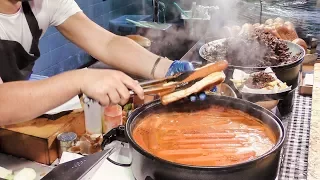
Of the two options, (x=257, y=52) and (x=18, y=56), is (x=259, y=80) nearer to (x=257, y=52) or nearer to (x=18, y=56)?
(x=257, y=52)

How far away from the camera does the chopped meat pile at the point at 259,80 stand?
1.76 metres

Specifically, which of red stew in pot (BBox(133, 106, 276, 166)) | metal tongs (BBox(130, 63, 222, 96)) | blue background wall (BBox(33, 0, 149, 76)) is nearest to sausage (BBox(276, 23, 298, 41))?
red stew in pot (BBox(133, 106, 276, 166))

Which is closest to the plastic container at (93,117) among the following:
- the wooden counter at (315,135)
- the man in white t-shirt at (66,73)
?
the man in white t-shirt at (66,73)

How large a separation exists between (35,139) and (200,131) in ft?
2.26

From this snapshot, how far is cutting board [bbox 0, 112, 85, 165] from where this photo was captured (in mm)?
1546

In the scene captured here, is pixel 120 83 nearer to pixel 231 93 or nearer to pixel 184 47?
pixel 231 93

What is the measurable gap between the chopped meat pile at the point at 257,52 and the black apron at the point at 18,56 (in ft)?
3.40

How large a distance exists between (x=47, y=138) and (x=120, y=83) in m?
0.45

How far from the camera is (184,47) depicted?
3551mm

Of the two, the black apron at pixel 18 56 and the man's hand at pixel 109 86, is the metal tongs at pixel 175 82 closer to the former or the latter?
the man's hand at pixel 109 86

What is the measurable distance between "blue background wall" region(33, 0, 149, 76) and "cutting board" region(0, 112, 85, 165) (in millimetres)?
1761

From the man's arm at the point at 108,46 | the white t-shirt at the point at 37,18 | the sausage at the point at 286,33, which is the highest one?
the white t-shirt at the point at 37,18

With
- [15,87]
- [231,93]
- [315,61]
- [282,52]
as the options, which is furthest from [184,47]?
[15,87]

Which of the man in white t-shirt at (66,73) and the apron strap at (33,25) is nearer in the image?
the man in white t-shirt at (66,73)
